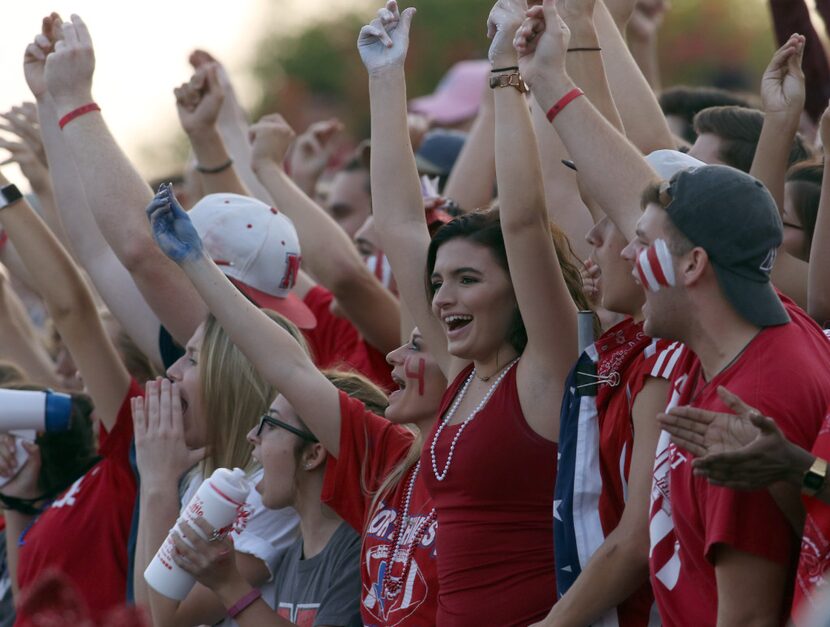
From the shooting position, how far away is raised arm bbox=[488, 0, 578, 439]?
3.28 meters

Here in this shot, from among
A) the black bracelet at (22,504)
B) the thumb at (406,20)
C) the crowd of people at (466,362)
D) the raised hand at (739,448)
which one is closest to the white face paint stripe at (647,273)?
the crowd of people at (466,362)

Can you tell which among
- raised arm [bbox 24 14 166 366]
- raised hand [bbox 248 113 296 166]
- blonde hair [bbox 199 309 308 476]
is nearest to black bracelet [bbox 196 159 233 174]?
raised hand [bbox 248 113 296 166]

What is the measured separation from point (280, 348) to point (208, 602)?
0.78m

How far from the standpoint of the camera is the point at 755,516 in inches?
99.3

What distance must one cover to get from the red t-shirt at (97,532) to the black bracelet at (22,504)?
10.1 inches

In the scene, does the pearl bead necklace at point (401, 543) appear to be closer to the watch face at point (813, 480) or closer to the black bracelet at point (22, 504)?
the watch face at point (813, 480)

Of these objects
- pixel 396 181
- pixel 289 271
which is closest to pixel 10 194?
pixel 289 271

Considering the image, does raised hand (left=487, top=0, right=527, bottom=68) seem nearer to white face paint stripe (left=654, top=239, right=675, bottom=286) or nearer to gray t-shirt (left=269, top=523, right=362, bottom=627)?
white face paint stripe (left=654, top=239, right=675, bottom=286)

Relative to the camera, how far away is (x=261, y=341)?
151 inches

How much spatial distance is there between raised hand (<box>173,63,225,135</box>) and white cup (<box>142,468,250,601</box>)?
2029 mm

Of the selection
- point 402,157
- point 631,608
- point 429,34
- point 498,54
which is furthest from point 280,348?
point 429,34

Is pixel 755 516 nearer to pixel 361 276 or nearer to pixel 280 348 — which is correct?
pixel 280 348

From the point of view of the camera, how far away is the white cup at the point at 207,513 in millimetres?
3559

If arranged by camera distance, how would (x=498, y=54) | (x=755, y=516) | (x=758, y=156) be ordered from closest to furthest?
Result: (x=755, y=516) < (x=498, y=54) < (x=758, y=156)
